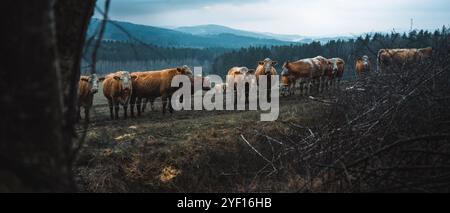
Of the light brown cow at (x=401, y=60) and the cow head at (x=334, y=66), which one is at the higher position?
the light brown cow at (x=401, y=60)

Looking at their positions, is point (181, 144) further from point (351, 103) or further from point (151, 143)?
point (351, 103)

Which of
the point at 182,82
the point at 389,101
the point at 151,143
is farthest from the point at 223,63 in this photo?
the point at 389,101

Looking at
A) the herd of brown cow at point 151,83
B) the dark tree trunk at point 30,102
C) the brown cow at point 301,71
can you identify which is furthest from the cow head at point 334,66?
the dark tree trunk at point 30,102

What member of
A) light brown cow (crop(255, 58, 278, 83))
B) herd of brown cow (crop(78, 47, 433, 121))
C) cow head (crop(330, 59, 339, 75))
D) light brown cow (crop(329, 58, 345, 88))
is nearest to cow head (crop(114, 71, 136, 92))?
herd of brown cow (crop(78, 47, 433, 121))

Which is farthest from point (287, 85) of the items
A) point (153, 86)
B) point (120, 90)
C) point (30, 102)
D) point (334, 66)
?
point (30, 102)

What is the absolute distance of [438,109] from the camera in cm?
491

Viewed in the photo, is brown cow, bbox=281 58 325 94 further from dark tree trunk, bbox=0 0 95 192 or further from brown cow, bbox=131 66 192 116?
dark tree trunk, bbox=0 0 95 192

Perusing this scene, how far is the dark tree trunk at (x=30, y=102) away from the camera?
160cm

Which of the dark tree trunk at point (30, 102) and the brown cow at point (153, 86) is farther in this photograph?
the brown cow at point (153, 86)

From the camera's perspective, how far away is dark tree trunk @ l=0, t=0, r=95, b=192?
1.60m

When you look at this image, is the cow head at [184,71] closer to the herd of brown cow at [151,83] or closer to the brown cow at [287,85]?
the herd of brown cow at [151,83]

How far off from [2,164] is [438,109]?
4591 millimetres

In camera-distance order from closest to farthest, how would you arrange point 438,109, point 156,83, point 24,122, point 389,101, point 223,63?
point 24,122
point 438,109
point 389,101
point 156,83
point 223,63

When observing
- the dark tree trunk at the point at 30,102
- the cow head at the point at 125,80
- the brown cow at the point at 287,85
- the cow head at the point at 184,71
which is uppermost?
the dark tree trunk at the point at 30,102
